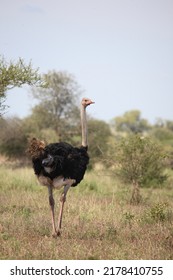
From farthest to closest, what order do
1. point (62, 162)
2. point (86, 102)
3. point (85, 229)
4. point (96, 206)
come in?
point (96, 206) < point (86, 102) < point (85, 229) < point (62, 162)

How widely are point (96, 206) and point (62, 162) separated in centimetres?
328

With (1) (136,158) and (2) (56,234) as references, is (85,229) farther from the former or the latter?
(1) (136,158)

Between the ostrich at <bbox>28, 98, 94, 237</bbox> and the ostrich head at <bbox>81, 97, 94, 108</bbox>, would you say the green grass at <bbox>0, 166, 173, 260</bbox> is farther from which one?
the ostrich head at <bbox>81, 97, 94, 108</bbox>

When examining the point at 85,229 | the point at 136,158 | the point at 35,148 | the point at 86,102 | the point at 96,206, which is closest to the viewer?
the point at 35,148

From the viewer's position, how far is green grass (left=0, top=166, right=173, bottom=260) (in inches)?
270

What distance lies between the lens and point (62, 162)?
7855 mm

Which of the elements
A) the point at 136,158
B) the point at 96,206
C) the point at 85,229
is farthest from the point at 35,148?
the point at 136,158

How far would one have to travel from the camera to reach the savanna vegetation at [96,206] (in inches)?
278

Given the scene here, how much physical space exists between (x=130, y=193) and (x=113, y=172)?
77 cm

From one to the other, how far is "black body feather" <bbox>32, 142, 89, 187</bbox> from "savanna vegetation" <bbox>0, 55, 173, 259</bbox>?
2.59 feet

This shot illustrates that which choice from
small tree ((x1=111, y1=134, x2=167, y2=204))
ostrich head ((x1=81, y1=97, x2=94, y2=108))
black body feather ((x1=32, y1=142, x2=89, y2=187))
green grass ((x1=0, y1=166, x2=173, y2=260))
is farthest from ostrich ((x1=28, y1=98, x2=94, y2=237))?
small tree ((x1=111, y1=134, x2=167, y2=204))

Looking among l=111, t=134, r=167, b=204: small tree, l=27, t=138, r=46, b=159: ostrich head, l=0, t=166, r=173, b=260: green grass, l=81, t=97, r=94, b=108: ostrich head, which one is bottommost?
l=0, t=166, r=173, b=260: green grass

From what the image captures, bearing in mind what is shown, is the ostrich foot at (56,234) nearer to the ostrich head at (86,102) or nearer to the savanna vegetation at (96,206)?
the savanna vegetation at (96,206)
